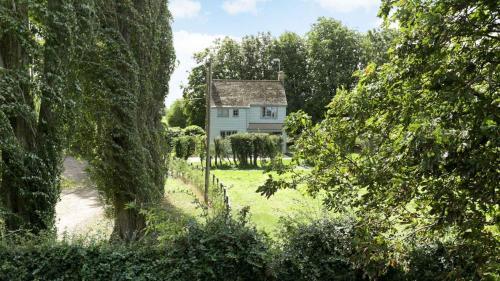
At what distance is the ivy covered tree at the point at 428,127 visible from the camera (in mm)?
3096

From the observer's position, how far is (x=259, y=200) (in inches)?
737

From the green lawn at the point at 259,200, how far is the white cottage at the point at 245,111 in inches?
613

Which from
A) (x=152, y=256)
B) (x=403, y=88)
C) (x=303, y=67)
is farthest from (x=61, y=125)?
(x=303, y=67)

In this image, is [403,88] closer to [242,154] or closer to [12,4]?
[12,4]

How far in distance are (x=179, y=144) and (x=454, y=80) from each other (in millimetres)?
31450

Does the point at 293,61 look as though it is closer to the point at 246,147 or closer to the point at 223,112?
the point at 223,112

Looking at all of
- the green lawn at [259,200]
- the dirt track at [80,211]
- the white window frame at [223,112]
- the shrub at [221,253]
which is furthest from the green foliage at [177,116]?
the shrub at [221,253]

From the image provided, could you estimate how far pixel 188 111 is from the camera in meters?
52.4

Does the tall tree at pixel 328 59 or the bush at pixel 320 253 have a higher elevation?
the tall tree at pixel 328 59

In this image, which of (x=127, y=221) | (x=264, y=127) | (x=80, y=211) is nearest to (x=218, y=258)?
(x=127, y=221)

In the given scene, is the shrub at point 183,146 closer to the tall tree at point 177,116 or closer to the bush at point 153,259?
the tall tree at point 177,116

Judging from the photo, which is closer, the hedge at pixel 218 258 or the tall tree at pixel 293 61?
the hedge at pixel 218 258

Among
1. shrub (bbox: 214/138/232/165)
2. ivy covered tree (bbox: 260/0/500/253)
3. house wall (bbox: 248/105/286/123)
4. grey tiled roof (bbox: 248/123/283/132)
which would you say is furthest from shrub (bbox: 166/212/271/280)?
house wall (bbox: 248/105/286/123)

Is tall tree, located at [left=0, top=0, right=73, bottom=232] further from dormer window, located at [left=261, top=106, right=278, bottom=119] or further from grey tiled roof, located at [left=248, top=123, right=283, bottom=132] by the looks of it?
dormer window, located at [left=261, top=106, right=278, bottom=119]
